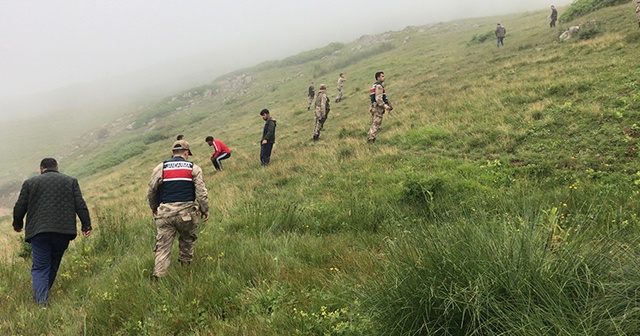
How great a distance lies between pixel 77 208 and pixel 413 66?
28519 millimetres

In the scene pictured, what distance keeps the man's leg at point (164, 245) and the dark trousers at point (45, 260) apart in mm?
1572

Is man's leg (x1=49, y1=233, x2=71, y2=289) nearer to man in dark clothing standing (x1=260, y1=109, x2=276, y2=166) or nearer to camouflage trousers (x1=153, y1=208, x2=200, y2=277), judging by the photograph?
camouflage trousers (x1=153, y1=208, x2=200, y2=277)

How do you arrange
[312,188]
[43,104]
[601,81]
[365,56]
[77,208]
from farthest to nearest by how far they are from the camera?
[43,104] < [365,56] < [601,81] < [312,188] < [77,208]

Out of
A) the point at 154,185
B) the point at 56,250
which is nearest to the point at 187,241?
the point at 154,185

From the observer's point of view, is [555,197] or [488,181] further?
[488,181]

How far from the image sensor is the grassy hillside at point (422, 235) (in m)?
2.12

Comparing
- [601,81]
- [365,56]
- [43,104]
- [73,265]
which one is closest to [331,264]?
[73,265]

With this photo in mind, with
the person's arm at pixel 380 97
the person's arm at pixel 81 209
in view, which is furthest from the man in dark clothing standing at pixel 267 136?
the person's arm at pixel 81 209

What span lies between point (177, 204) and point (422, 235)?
3.61 m

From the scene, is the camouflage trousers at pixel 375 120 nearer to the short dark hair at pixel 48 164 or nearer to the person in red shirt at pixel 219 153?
the person in red shirt at pixel 219 153

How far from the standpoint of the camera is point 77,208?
5297 millimetres

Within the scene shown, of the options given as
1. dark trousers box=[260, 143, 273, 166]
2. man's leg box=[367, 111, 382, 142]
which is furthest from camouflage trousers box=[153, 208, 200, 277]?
man's leg box=[367, 111, 382, 142]

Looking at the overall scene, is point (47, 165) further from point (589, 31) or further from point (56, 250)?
point (589, 31)

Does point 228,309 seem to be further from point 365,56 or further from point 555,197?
point 365,56
